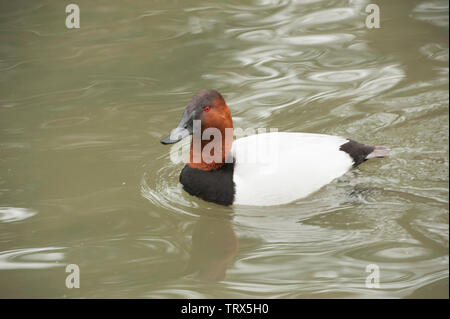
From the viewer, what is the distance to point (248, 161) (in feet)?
16.3

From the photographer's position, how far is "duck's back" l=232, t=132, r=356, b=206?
4.80 metres

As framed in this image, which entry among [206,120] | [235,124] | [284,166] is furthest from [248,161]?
[235,124]

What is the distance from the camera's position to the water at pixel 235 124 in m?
4.16

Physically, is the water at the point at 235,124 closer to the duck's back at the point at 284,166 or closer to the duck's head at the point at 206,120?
the duck's back at the point at 284,166

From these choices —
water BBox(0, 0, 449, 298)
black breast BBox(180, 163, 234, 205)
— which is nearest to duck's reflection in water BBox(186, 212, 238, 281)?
water BBox(0, 0, 449, 298)

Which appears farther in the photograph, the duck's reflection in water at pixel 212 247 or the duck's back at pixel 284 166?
the duck's back at pixel 284 166

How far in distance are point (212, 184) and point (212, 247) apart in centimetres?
62

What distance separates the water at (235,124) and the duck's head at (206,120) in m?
0.51

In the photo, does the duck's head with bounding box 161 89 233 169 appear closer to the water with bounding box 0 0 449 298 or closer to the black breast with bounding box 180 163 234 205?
the black breast with bounding box 180 163 234 205

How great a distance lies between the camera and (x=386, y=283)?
3900 mm

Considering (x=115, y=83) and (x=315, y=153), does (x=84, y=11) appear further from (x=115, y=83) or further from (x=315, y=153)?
(x=315, y=153)

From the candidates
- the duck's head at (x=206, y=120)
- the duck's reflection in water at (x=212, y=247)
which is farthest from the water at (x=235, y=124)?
the duck's head at (x=206, y=120)

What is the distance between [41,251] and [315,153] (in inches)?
89.8
